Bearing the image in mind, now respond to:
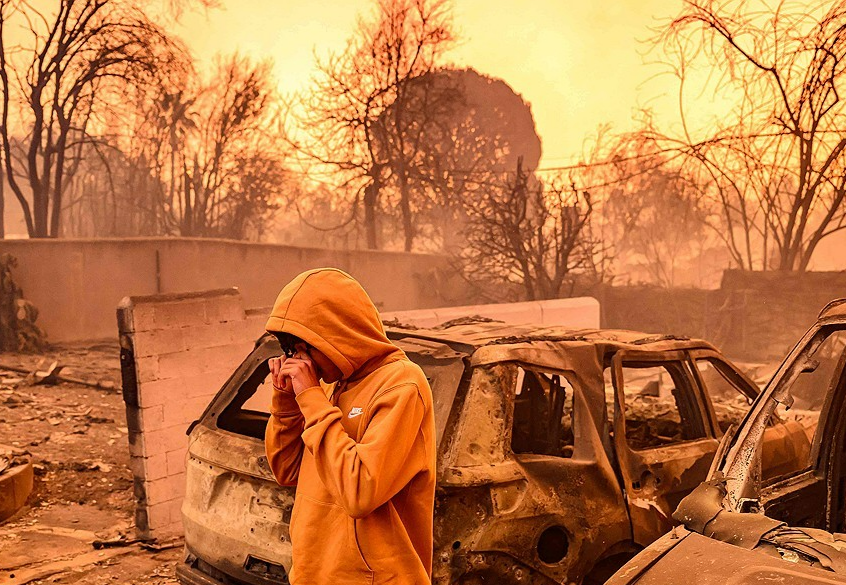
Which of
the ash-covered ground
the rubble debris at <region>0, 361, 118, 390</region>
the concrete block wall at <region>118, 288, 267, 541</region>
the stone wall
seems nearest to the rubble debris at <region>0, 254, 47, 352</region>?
the stone wall

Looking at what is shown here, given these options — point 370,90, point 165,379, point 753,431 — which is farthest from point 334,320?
point 370,90

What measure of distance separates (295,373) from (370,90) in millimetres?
18669

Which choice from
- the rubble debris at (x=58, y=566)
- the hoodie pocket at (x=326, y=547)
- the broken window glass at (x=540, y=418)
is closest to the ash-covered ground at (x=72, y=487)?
the rubble debris at (x=58, y=566)

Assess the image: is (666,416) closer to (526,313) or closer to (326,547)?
(326,547)

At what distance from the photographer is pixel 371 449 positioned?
188 centimetres

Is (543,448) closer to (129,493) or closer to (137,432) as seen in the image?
(137,432)

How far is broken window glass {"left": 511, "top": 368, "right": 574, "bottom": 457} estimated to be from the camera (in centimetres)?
450

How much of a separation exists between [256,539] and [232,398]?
831mm

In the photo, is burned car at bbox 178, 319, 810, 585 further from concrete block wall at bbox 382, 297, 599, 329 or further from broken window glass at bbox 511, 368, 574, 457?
concrete block wall at bbox 382, 297, 599, 329

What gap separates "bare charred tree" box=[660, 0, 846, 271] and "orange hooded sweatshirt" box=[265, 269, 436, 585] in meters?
11.3

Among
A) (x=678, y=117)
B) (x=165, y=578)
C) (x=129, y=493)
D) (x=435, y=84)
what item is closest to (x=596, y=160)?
(x=678, y=117)

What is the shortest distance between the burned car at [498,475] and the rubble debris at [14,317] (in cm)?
1014

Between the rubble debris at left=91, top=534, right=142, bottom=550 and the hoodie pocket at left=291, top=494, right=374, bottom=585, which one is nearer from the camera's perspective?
the hoodie pocket at left=291, top=494, right=374, bottom=585

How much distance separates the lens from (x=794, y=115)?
42.4ft
